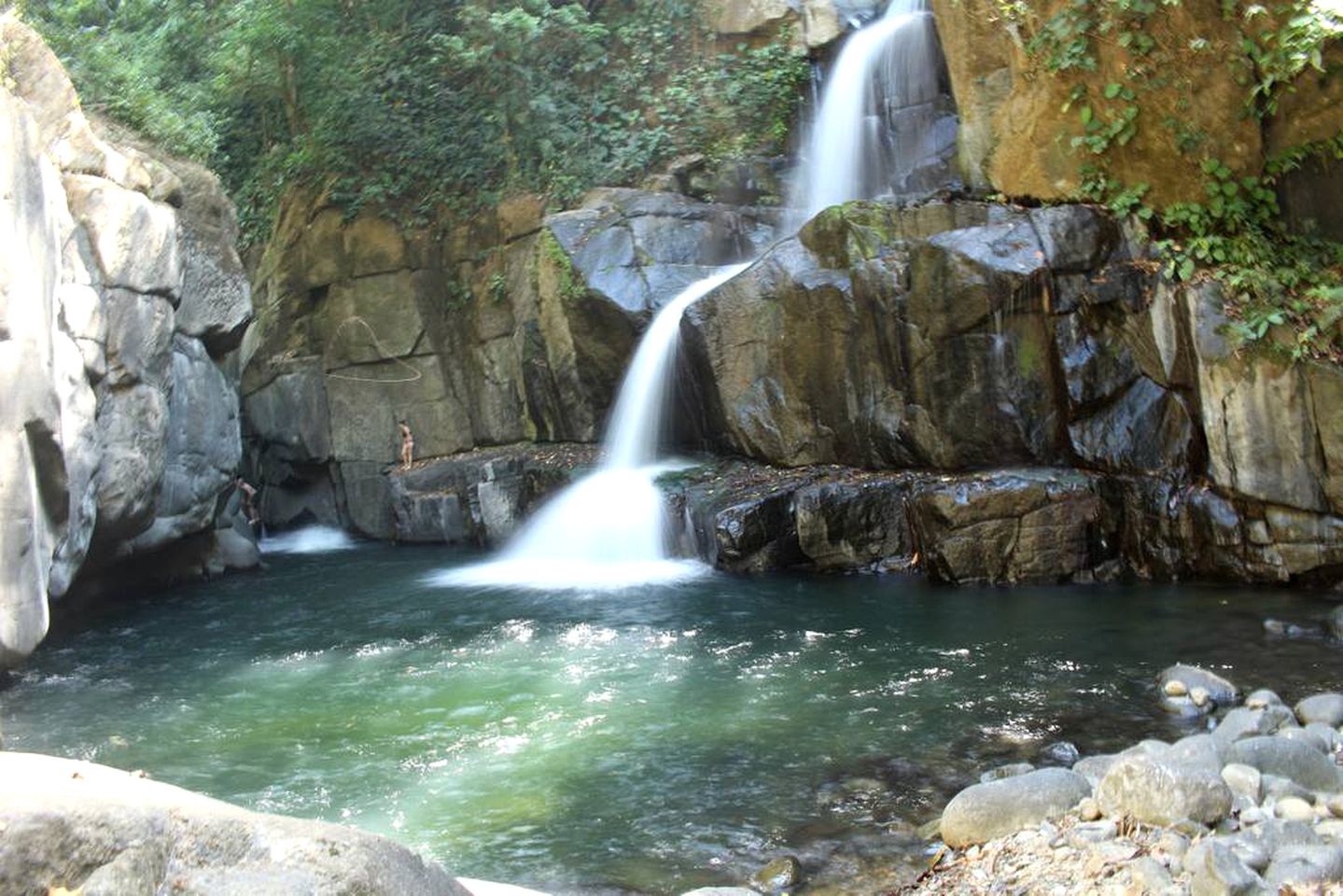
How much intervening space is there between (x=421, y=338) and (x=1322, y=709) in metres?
16.2

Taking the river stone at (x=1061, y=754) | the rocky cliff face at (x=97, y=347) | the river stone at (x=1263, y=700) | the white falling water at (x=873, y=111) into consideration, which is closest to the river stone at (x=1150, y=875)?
the river stone at (x=1061, y=754)

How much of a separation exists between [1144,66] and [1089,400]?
11.4 feet

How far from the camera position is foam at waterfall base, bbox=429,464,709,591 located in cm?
1348

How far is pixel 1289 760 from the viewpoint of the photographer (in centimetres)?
573

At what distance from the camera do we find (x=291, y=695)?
9.05m

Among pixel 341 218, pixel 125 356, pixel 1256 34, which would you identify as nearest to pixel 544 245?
pixel 341 218

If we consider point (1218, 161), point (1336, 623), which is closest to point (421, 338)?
point (1218, 161)

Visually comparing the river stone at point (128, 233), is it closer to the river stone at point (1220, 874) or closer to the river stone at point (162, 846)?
the river stone at point (162, 846)

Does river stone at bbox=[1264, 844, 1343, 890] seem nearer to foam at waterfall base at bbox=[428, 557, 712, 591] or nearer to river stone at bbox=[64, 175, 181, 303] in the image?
foam at waterfall base at bbox=[428, 557, 712, 591]

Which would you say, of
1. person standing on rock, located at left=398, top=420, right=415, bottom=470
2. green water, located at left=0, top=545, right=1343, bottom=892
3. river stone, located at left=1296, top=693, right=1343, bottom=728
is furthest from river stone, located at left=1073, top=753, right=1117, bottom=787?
person standing on rock, located at left=398, top=420, right=415, bottom=470

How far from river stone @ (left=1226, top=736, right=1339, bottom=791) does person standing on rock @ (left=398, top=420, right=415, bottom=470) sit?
52.2 feet

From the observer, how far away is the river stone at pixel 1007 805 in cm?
547

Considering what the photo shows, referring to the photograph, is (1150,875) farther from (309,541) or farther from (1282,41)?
(309,541)

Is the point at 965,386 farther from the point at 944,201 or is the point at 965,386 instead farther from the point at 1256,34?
the point at 1256,34
